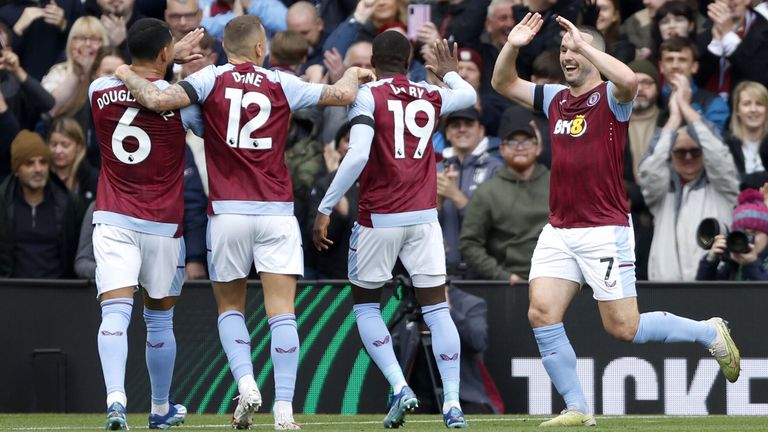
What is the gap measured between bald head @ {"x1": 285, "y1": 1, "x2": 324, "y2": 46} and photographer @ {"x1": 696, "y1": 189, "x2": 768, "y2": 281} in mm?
4941

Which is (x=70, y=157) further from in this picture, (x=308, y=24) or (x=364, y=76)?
(x=364, y=76)

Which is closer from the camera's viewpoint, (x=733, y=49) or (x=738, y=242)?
(x=738, y=242)

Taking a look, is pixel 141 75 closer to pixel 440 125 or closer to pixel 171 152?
pixel 171 152

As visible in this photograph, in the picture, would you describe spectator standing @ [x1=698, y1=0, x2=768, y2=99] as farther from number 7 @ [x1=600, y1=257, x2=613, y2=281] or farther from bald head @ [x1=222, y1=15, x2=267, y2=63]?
bald head @ [x1=222, y1=15, x2=267, y2=63]

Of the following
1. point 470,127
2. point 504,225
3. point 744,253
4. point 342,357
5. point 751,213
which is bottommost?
point 342,357

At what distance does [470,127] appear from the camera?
1387 cm

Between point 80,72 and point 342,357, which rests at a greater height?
point 80,72

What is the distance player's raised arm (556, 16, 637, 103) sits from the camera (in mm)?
9297

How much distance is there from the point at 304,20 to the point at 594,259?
669 centimetres

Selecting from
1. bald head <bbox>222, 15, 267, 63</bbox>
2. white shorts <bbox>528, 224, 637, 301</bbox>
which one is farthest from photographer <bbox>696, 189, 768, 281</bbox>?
bald head <bbox>222, 15, 267, 63</bbox>

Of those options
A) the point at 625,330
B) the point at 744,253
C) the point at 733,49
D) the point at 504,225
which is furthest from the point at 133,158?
the point at 733,49

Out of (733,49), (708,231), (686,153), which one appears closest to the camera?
(708,231)

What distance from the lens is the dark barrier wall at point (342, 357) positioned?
1254 cm

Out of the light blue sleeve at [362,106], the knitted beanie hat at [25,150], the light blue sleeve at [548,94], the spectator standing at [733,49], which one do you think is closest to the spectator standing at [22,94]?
the knitted beanie hat at [25,150]
